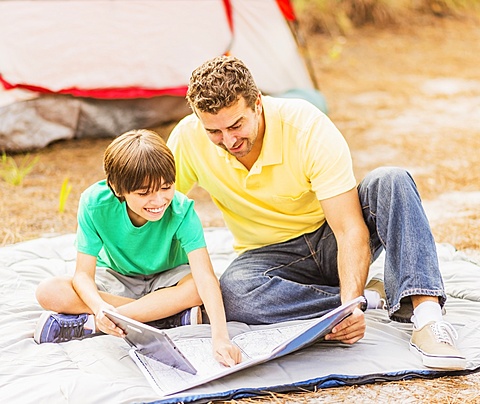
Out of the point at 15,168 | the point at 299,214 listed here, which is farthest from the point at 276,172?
the point at 15,168

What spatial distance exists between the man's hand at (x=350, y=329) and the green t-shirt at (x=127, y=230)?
0.47 metres

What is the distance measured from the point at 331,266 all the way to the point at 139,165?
69 cm

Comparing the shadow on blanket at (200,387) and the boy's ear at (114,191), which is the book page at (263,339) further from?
the boy's ear at (114,191)

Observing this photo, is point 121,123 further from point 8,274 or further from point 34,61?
point 8,274

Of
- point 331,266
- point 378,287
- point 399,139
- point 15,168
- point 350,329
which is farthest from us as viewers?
point 399,139

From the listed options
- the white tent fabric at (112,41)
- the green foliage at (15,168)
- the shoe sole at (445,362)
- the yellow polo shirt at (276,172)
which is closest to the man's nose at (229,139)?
the yellow polo shirt at (276,172)

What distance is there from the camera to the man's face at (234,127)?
7.17 ft

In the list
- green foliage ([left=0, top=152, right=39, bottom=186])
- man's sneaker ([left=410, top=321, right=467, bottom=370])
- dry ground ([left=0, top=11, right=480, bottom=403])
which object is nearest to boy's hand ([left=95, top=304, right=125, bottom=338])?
dry ground ([left=0, top=11, right=480, bottom=403])

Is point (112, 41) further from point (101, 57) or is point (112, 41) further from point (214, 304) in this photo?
point (214, 304)

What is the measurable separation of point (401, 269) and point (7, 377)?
1.07 meters

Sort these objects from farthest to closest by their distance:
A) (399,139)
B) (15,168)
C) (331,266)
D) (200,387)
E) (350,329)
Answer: (399,139) < (15,168) < (331,266) < (350,329) < (200,387)

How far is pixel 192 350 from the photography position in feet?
7.02

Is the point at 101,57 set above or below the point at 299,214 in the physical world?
above

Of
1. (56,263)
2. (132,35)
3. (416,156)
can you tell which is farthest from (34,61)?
(416,156)
